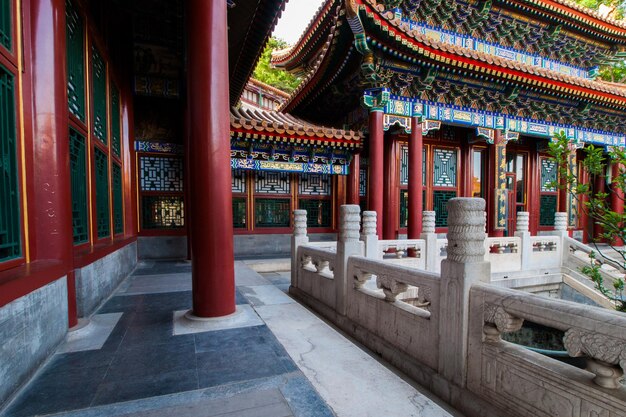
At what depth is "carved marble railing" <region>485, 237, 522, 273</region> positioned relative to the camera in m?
6.61

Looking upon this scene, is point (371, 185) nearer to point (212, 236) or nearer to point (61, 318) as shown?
point (212, 236)

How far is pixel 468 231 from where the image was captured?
2172mm

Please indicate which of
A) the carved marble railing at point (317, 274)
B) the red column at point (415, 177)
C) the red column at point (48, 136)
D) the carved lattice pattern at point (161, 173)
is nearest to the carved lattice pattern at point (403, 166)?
the red column at point (415, 177)

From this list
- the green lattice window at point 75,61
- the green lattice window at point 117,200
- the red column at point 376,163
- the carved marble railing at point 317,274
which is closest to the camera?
the green lattice window at point 75,61

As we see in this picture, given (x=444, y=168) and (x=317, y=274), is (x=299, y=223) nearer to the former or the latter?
(x=317, y=274)

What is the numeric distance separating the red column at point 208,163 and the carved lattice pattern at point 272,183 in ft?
17.3

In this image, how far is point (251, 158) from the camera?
304 inches

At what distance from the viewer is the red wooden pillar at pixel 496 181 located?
923cm

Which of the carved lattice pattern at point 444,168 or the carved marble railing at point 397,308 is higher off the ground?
the carved lattice pattern at point 444,168

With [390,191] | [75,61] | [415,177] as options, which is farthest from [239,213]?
[75,61]

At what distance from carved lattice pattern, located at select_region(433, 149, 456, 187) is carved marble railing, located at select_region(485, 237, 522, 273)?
10.4 feet

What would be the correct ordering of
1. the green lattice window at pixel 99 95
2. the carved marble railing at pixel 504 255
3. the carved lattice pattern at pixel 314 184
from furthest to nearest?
the carved lattice pattern at pixel 314 184, the carved marble railing at pixel 504 255, the green lattice window at pixel 99 95

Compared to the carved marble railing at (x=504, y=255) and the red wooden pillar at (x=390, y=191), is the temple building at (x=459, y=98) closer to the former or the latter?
the red wooden pillar at (x=390, y=191)

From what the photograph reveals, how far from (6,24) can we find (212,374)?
307 cm
